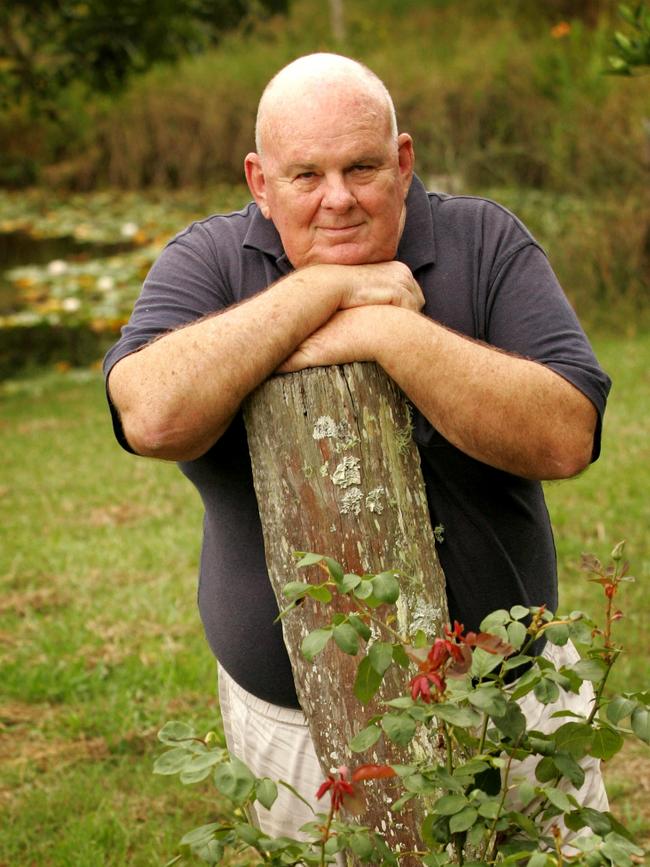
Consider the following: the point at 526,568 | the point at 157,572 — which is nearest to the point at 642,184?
the point at 157,572

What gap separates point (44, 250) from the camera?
1490 cm

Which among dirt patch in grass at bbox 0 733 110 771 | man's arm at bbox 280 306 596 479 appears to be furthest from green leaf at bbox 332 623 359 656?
dirt patch in grass at bbox 0 733 110 771

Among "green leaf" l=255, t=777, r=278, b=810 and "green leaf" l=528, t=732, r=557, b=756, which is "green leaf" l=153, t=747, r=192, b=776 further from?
"green leaf" l=528, t=732, r=557, b=756

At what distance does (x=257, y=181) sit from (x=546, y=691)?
1.22 metres

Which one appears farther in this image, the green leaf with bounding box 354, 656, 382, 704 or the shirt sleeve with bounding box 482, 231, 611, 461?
the shirt sleeve with bounding box 482, 231, 611, 461

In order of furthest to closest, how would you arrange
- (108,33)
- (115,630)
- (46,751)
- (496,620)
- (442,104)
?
1. (442,104)
2. (108,33)
3. (115,630)
4. (46,751)
5. (496,620)

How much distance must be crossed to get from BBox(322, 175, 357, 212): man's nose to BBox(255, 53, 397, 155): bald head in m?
0.13

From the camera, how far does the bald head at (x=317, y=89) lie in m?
2.18

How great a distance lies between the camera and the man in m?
2.06

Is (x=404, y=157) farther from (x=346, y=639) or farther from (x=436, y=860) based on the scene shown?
(x=436, y=860)

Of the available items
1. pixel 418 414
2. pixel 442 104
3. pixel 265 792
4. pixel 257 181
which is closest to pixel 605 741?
pixel 265 792

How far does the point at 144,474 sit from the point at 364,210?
472cm

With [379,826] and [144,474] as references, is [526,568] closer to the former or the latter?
[379,826]

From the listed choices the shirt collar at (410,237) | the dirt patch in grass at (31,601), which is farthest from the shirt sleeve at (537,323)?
the dirt patch in grass at (31,601)
